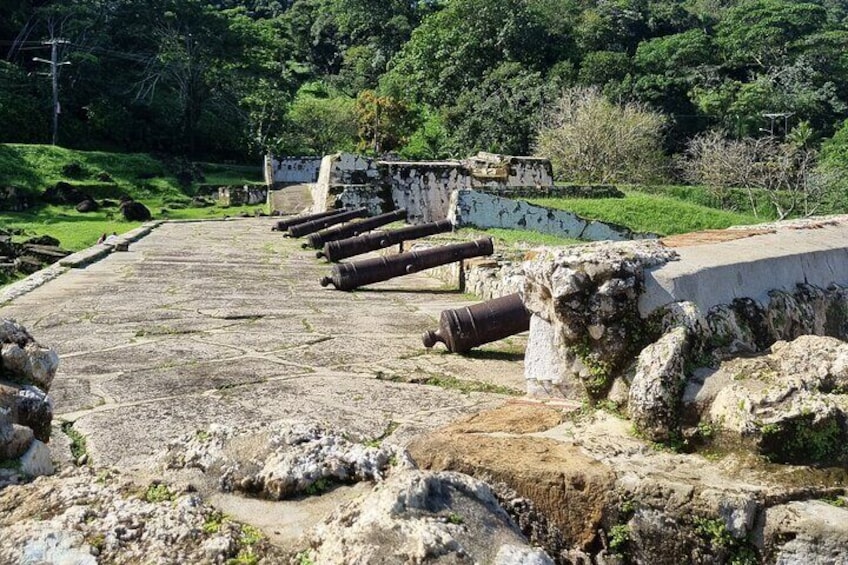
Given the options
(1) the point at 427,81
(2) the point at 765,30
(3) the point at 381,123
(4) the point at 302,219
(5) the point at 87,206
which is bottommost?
(5) the point at 87,206

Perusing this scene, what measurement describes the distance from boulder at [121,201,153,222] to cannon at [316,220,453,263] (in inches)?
553

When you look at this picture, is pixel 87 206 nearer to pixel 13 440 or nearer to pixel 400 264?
pixel 400 264

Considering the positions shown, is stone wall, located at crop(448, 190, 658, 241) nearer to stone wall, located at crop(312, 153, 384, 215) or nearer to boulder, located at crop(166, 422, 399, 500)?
stone wall, located at crop(312, 153, 384, 215)

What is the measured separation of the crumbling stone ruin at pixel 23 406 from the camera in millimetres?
2116

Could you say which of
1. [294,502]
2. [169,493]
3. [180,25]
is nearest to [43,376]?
[169,493]

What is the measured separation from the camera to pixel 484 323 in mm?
5312

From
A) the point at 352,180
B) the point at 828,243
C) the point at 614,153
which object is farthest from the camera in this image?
the point at 614,153

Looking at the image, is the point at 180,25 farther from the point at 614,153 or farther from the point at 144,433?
the point at 144,433

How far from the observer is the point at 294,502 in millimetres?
2018

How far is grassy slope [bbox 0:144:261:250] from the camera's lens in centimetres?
2310

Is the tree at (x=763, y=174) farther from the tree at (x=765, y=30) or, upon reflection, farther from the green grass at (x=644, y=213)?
the tree at (x=765, y=30)

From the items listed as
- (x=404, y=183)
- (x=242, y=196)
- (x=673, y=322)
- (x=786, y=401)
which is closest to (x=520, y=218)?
(x=404, y=183)

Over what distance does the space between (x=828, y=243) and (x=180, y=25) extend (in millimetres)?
44383

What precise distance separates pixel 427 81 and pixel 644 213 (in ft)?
118
